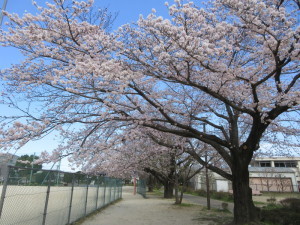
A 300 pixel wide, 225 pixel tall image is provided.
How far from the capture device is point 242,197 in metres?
8.32

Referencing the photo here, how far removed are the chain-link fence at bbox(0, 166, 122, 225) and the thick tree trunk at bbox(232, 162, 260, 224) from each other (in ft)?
18.3

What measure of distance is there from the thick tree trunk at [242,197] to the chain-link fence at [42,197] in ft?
18.3

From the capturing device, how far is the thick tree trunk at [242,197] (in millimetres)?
8164

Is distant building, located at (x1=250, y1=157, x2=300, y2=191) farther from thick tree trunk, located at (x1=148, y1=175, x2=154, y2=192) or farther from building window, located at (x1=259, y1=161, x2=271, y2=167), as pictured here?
thick tree trunk, located at (x1=148, y1=175, x2=154, y2=192)

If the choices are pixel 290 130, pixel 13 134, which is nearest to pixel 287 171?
pixel 290 130

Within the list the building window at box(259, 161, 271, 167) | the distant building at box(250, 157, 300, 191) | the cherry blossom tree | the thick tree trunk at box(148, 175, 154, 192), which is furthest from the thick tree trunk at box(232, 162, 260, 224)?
the building window at box(259, 161, 271, 167)

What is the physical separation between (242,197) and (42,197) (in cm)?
629

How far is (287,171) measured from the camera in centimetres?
3859

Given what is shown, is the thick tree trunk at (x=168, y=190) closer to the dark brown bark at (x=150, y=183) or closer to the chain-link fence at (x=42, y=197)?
the chain-link fence at (x=42, y=197)

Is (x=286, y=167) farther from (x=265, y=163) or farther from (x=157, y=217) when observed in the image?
(x=157, y=217)

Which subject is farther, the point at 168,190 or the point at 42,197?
the point at 168,190

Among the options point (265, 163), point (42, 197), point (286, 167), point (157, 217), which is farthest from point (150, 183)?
point (42, 197)

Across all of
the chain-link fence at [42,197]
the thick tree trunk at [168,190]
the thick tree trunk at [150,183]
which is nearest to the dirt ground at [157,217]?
the chain-link fence at [42,197]

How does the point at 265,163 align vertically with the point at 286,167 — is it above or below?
above
